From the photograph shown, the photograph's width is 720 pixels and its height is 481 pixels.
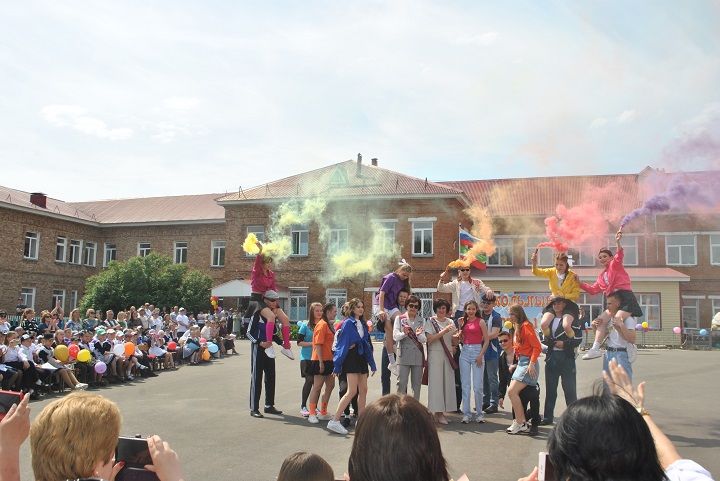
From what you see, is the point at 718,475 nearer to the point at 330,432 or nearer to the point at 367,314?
the point at 330,432

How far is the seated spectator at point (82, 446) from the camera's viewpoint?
252 cm

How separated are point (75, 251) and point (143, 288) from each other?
34.3 ft

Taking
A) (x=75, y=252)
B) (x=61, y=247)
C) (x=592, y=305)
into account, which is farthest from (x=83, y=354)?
(x=75, y=252)

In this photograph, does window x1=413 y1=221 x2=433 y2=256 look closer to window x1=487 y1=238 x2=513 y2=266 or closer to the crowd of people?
window x1=487 y1=238 x2=513 y2=266

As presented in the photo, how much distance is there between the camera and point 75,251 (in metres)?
41.9

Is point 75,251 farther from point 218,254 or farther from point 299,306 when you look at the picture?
point 299,306

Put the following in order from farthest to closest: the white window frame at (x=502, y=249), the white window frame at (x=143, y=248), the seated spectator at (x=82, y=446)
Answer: the white window frame at (x=143, y=248), the white window frame at (x=502, y=249), the seated spectator at (x=82, y=446)

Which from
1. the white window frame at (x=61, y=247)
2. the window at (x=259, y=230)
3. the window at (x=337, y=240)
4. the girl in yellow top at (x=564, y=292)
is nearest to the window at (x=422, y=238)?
the window at (x=337, y=240)

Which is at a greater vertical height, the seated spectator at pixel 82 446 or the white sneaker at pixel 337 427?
the seated spectator at pixel 82 446

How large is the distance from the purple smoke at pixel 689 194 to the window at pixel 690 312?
27.1 meters

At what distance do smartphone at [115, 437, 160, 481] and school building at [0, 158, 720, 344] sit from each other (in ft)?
102

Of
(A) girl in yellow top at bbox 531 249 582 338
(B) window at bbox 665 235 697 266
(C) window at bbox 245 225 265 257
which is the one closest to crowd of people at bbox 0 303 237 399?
(A) girl in yellow top at bbox 531 249 582 338

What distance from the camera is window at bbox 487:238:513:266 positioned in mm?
37750

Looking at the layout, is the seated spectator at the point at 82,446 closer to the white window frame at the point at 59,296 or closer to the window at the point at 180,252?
the window at the point at 180,252
